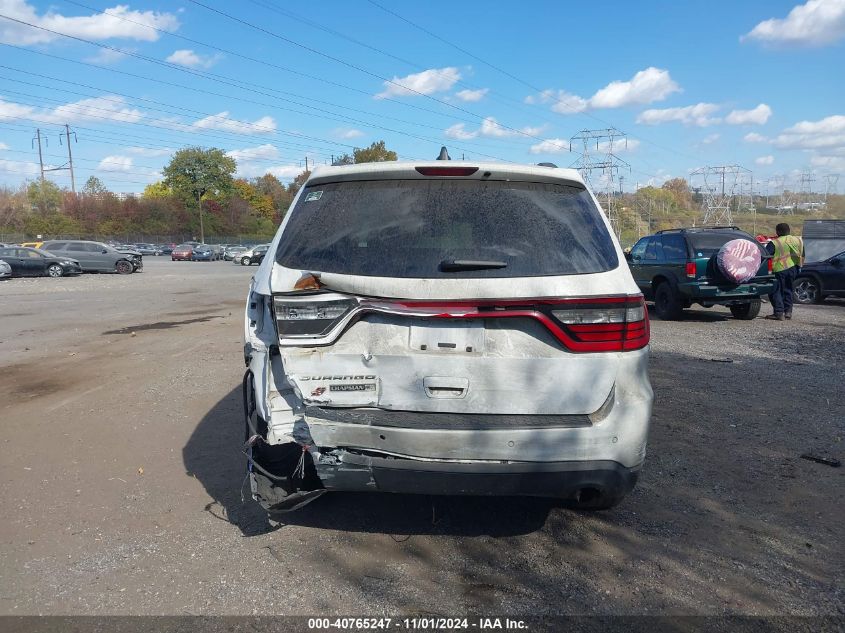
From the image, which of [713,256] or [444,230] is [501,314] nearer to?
[444,230]

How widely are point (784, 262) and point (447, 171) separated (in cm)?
1074

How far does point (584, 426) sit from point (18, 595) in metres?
2.72

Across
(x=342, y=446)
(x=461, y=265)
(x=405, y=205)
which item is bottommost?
(x=342, y=446)

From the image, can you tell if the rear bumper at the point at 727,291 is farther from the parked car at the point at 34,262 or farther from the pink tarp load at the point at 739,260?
the parked car at the point at 34,262

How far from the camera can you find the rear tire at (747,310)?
40.5 feet

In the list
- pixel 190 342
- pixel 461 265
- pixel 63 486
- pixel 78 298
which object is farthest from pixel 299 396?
pixel 78 298

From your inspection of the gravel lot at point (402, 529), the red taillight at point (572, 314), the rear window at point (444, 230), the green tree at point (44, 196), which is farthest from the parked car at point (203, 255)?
the red taillight at point (572, 314)

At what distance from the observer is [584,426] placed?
9.83 feet

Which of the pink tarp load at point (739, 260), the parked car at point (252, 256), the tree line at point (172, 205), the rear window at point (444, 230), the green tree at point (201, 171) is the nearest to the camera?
the rear window at point (444, 230)

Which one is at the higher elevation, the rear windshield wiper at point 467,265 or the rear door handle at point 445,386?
the rear windshield wiper at point 467,265

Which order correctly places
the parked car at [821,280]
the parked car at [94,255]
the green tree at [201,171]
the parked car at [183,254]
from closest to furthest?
1. the parked car at [821,280]
2. the parked car at [94,255]
3. the parked car at [183,254]
4. the green tree at [201,171]

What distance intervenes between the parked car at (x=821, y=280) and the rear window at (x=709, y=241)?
445 centimetres

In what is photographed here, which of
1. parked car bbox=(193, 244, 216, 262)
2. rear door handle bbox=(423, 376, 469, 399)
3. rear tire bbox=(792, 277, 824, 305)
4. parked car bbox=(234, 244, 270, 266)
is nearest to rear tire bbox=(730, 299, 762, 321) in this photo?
rear tire bbox=(792, 277, 824, 305)

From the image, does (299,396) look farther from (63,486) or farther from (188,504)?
(63,486)
